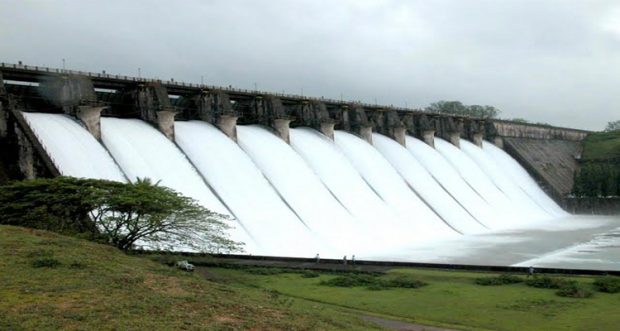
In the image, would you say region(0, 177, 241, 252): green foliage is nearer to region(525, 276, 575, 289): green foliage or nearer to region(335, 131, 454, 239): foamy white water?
region(525, 276, 575, 289): green foliage

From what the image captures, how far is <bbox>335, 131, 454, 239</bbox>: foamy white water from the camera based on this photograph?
39750 millimetres

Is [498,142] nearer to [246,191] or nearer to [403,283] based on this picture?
[246,191]

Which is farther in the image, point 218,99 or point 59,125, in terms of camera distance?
point 218,99

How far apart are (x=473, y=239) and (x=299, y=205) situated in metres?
11.6

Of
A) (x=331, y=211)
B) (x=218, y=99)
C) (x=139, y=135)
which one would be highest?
(x=218, y=99)

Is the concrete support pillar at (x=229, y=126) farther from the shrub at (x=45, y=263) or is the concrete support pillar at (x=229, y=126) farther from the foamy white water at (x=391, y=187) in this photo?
the shrub at (x=45, y=263)

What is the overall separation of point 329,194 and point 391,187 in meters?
7.87

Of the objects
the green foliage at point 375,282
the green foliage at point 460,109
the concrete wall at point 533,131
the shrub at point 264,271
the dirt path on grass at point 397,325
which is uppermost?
the green foliage at point 460,109

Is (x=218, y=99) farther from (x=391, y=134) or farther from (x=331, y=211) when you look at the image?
Result: (x=391, y=134)

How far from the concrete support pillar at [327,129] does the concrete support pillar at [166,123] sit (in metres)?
15.9

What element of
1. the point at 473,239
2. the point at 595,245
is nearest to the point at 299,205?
the point at 473,239

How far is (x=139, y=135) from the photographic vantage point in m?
32.2

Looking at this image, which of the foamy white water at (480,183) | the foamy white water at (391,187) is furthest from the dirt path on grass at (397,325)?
the foamy white water at (480,183)

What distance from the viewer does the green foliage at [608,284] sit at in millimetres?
19359
